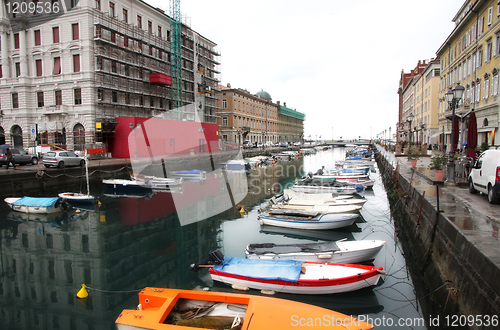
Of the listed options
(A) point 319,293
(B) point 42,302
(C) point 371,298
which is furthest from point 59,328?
(C) point 371,298

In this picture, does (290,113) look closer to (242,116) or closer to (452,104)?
(242,116)

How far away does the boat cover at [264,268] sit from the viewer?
8.49 metres

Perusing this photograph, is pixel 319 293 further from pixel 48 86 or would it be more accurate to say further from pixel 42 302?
pixel 48 86

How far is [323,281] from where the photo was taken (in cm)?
823

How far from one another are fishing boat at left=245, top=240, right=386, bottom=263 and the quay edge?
5.10ft

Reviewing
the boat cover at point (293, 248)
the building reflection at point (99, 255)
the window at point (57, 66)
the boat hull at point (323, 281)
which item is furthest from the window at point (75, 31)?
the boat hull at point (323, 281)

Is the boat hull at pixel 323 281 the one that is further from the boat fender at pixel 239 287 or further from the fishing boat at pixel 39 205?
the fishing boat at pixel 39 205

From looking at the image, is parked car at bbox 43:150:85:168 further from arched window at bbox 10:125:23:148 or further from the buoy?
the buoy

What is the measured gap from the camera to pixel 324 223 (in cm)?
1460

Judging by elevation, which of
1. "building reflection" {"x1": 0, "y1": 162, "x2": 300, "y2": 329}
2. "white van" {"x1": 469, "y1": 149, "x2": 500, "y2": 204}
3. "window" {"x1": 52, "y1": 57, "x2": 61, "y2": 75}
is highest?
"window" {"x1": 52, "y1": 57, "x2": 61, "y2": 75}

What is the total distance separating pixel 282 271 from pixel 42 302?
7397 millimetres

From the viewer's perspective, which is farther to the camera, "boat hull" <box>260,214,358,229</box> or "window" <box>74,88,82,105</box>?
"window" <box>74,88,82,105</box>

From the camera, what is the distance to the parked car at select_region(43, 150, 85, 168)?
26.1 m

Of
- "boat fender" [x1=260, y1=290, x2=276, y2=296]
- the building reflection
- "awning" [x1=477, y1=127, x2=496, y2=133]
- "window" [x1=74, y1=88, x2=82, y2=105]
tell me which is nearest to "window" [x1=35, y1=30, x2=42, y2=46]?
"window" [x1=74, y1=88, x2=82, y2=105]
